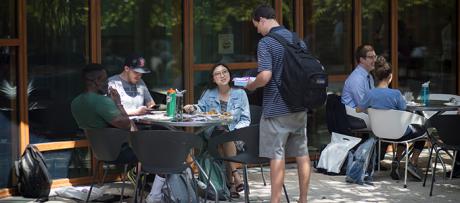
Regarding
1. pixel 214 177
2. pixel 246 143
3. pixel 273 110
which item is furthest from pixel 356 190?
pixel 273 110

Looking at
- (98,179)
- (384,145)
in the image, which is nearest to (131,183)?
(98,179)

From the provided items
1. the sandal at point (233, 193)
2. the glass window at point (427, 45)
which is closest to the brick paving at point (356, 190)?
the sandal at point (233, 193)

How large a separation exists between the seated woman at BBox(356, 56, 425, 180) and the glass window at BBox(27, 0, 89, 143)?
274 centimetres

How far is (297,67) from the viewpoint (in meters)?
6.89

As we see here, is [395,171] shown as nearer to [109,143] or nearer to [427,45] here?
[427,45]

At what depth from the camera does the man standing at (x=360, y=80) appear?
901 cm

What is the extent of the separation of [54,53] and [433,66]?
4727 millimetres

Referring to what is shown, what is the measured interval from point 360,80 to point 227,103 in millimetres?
1567

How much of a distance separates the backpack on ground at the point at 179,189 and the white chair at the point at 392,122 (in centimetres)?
214

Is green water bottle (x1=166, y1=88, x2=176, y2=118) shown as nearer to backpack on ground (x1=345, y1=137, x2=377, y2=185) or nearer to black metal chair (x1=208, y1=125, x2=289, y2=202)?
black metal chair (x1=208, y1=125, x2=289, y2=202)

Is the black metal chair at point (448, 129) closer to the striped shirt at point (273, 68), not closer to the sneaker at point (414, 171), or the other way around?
the sneaker at point (414, 171)

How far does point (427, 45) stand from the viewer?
35.1ft

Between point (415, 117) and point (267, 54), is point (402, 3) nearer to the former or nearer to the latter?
point (415, 117)

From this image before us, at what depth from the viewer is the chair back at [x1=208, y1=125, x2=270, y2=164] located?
7.12 metres
